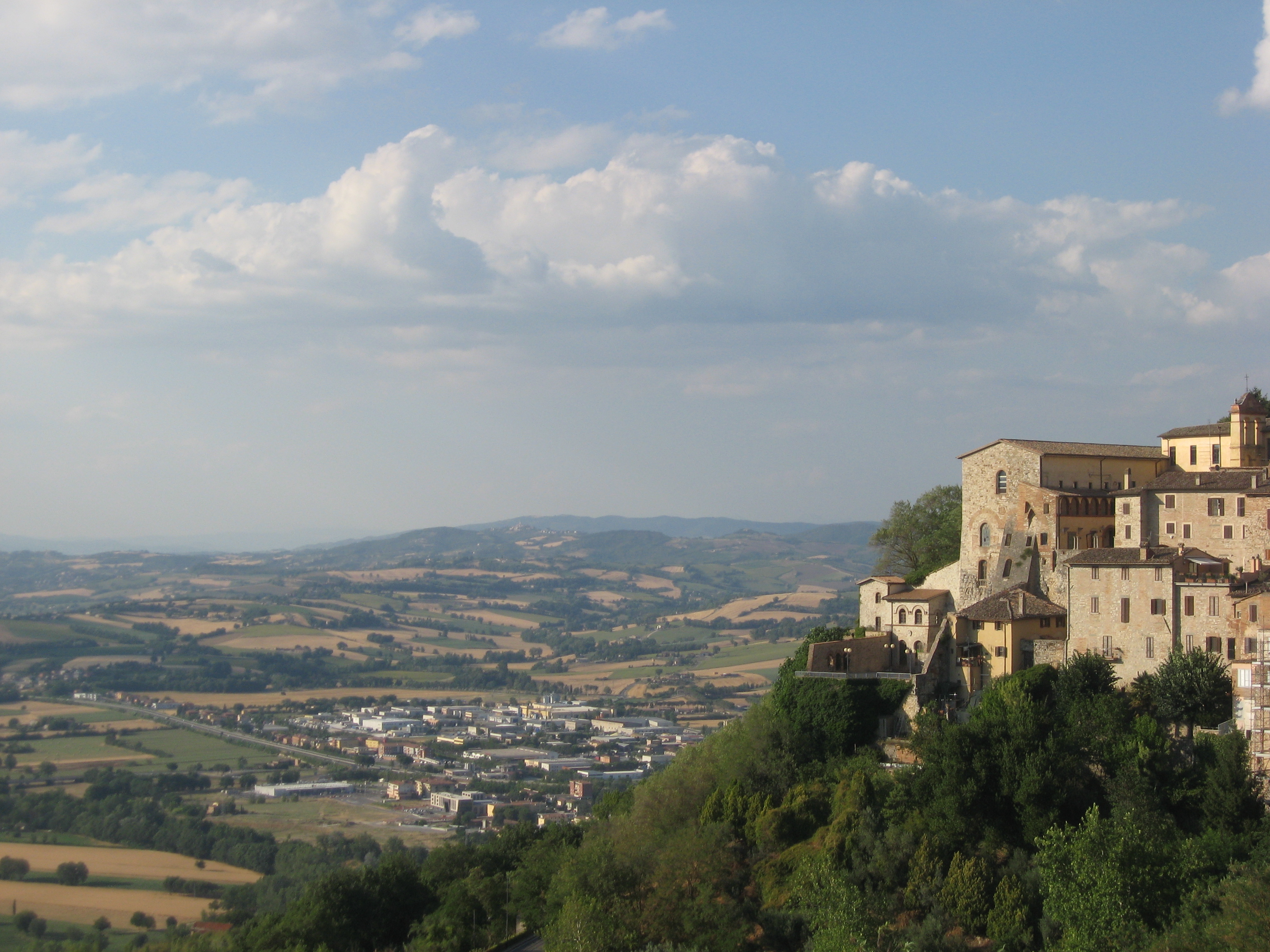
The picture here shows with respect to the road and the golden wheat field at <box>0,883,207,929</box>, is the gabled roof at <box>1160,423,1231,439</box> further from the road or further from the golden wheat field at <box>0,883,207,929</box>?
the road

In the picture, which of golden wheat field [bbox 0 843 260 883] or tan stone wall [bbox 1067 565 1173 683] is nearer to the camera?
tan stone wall [bbox 1067 565 1173 683]

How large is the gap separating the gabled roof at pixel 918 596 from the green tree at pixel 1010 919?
17277 millimetres

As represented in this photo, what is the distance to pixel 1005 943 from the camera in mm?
40094

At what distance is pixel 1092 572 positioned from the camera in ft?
171

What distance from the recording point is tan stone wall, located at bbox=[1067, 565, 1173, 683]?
4950cm

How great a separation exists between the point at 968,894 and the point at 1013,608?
15362 millimetres

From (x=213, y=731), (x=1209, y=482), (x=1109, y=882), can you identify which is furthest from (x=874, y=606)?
(x=213, y=731)

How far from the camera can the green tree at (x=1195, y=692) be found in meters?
46.5

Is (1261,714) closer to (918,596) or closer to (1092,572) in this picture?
(1092,572)

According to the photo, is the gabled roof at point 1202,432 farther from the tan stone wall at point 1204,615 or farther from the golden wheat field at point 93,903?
the golden wheat field at point 93,903

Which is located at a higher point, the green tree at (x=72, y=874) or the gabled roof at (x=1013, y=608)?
the gabled roof at (x=1013, y=608)

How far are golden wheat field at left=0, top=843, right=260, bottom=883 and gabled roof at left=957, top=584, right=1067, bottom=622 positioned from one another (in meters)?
69.5

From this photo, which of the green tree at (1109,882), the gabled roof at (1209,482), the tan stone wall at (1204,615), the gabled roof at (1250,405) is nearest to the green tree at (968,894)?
the green tree at (1109,882)

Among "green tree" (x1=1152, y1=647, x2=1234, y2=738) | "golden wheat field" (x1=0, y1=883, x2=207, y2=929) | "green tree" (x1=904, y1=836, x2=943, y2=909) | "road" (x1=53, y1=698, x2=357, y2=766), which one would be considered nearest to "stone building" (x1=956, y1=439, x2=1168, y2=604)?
Answer: "green tree" (x1=1152, y1=647, x2=1234, y2=738)
